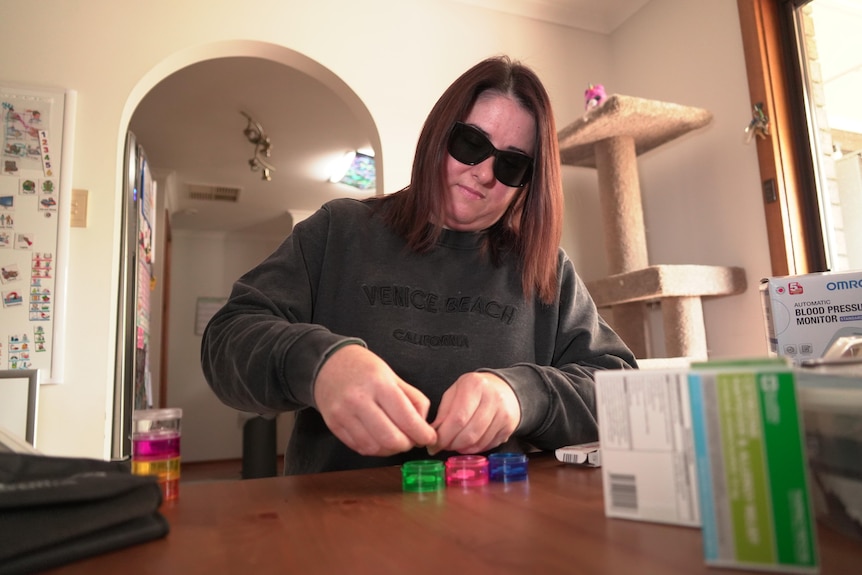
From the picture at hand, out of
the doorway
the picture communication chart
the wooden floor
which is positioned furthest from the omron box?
the wooden floor

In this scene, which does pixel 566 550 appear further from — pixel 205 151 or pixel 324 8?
pixel 205 151

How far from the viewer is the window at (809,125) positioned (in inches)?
74.5

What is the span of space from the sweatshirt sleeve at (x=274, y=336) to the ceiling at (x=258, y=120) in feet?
4.74

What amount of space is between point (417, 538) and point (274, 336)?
0.33 meters

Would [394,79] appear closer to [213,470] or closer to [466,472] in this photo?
[466,472]

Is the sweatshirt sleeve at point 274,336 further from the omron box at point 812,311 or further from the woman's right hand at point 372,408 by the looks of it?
the omron box at point 812,311

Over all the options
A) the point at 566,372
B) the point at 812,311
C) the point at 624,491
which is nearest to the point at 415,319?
the point at 566,372

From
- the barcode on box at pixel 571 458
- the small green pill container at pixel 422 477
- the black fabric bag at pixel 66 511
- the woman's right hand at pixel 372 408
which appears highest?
the woman's right hand at pixel 372 408

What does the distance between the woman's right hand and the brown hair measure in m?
0.51

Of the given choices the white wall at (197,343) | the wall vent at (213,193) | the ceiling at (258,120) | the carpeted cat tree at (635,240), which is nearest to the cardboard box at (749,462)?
the carpeted cat tree at (635,240)

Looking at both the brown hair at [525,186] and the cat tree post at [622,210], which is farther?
the cat tree post at [622,210]

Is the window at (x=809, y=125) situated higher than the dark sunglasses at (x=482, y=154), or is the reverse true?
the window at (x=809, y=125)

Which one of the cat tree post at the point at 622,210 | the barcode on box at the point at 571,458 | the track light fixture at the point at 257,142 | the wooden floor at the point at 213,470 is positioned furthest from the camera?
the wooden floor at the point at 213,470

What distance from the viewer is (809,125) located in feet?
6.49
